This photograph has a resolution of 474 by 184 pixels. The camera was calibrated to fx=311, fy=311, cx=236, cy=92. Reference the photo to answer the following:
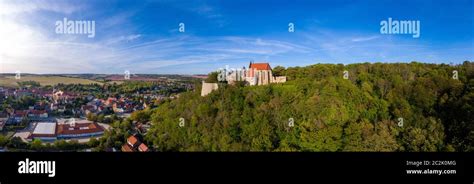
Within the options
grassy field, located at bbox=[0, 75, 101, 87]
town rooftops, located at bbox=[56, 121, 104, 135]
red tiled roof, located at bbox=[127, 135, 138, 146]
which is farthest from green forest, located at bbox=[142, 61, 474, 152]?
grassy field, located at bbox=[0, 75, 101, 87]

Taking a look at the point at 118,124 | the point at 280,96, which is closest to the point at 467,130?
the point at 280,96

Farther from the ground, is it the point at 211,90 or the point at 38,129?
the point at 211,90

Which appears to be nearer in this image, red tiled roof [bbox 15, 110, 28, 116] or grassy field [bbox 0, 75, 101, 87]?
grassy field [bbox 0, 75, 101, 87]

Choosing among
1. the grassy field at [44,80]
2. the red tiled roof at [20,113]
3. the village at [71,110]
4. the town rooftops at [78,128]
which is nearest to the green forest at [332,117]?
the village at [71,110]

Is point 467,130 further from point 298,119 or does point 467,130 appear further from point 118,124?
point 118,124

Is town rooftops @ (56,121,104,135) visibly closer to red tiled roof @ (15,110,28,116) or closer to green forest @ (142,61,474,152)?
red tiled roof @ (15,110,28,116)

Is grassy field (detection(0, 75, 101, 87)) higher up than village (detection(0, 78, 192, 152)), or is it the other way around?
grassy field (detection(0, 75, 101, 87))

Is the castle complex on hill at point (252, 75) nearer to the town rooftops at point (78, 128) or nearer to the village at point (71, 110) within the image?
the village at point (71, 110)

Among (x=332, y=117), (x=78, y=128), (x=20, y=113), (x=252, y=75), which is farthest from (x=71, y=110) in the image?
(x=252, y=75)
